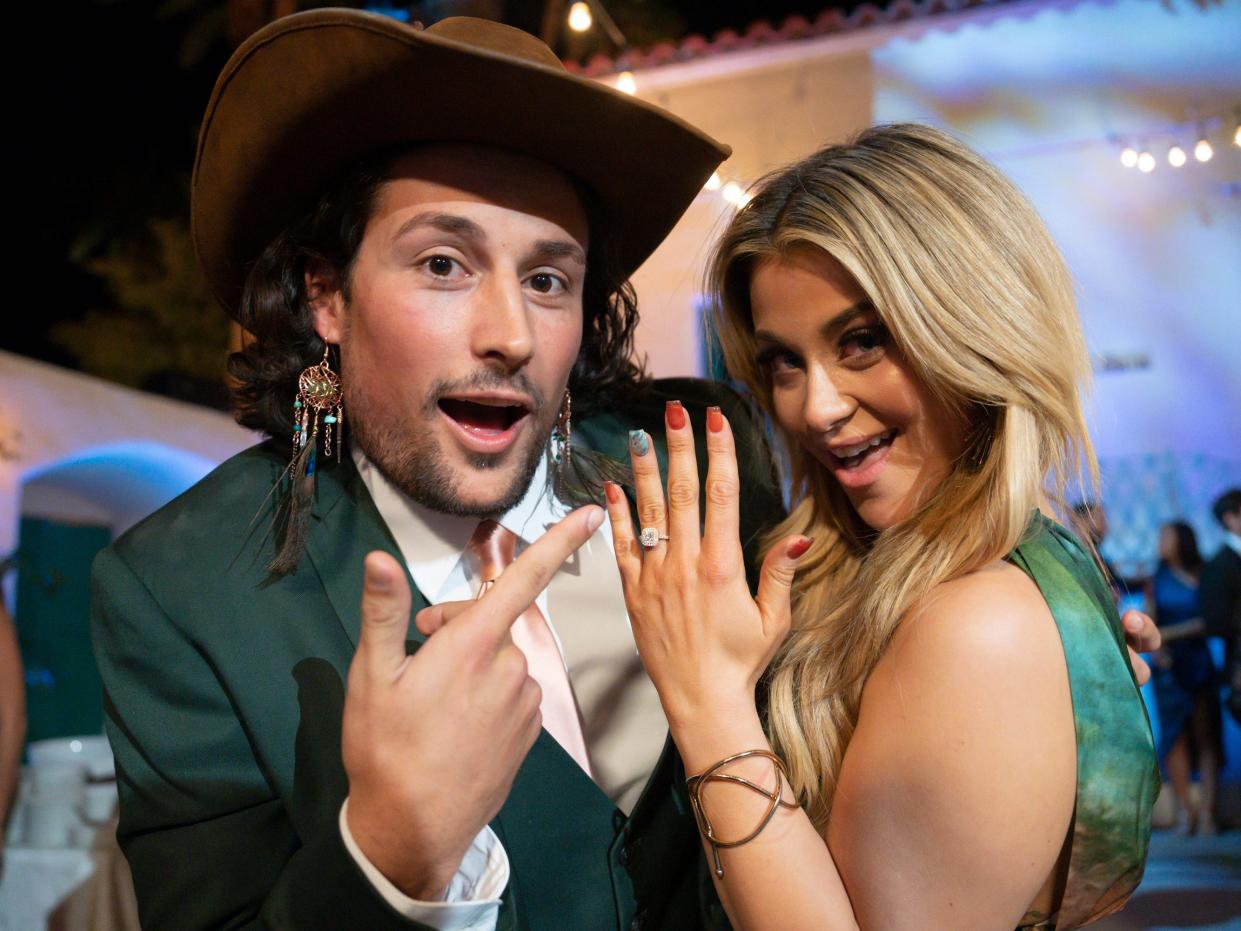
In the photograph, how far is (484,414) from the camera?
71.3 inches

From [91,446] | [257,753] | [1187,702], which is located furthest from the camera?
[91,446]

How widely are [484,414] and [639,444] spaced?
362mm

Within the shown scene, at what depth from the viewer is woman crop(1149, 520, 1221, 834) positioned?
6.58m

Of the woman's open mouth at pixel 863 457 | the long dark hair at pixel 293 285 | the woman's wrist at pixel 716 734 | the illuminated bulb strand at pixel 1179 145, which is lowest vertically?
the woman's wrist at pixel 716 734

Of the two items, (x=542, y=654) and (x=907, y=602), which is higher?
(x=907, y=602)

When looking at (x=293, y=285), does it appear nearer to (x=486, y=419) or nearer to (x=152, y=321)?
(x=486, y=419)

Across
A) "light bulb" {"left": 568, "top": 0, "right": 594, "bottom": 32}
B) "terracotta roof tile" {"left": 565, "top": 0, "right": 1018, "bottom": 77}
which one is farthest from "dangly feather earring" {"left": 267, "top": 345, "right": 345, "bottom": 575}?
"light bulb" {"left": 568, "top": 0, "right": 594, "bottom": 32}

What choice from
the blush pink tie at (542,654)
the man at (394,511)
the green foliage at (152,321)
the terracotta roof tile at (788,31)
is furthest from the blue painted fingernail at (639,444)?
the green foliage at (152,321)

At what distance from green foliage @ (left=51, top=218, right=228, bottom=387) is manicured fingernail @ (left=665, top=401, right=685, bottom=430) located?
40.9 ft

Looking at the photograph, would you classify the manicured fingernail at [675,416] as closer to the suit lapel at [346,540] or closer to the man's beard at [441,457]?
the man's beard at [441,457]

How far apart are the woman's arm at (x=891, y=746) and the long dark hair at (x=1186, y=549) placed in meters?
6.17

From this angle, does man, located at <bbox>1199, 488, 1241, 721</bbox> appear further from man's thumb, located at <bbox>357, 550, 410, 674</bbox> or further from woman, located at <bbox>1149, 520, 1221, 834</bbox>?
man's thumb, located at <bbox>357, 550, 410, 674</bbox>

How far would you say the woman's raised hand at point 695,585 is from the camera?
4.87 ft

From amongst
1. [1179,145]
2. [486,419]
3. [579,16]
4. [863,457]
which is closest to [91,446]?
[579,16]
